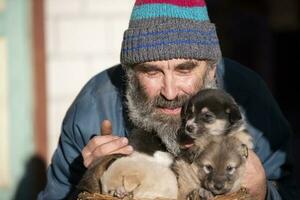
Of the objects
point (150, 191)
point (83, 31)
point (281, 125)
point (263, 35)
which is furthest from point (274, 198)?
point (263, 35)

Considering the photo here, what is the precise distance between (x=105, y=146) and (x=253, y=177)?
658 millimetres

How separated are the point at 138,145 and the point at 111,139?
0.42 feet

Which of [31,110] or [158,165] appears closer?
[158,165]

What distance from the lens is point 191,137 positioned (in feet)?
10.8

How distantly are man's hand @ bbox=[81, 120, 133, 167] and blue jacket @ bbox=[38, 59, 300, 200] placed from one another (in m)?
0.57

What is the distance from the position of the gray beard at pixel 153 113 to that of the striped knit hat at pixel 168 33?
0.44 ft

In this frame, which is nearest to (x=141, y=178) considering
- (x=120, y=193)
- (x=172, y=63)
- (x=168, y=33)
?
(x=120, y=193)

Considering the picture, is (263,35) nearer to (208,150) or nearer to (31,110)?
(31,110)

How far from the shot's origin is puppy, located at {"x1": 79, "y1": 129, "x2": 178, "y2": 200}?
2.99 meters

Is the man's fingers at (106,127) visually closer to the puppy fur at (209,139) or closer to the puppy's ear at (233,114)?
the puppy fur at (209,139)

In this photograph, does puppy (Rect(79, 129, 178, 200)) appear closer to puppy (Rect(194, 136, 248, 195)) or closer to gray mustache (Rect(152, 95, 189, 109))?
puppy (Rect(194, 136, 248, 195))

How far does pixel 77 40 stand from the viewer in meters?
5.70

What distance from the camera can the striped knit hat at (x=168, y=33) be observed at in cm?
360

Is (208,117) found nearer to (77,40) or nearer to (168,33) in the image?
(168,33)
